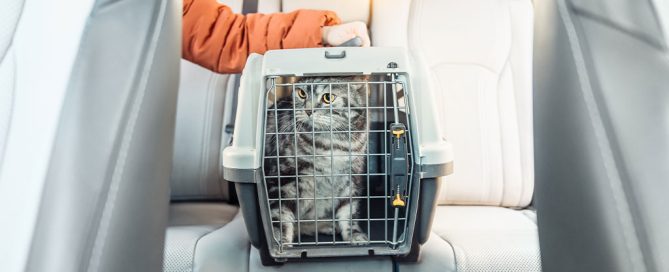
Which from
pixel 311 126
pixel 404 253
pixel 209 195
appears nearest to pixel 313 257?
pixel 404 253

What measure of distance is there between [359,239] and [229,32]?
2.41 ft

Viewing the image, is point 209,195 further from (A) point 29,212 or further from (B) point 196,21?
(A) point 29,212

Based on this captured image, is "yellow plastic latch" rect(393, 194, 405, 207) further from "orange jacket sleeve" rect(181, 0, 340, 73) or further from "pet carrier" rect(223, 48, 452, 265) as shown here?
"orange jacket sleeve" rect(181, 0, 340, 73)

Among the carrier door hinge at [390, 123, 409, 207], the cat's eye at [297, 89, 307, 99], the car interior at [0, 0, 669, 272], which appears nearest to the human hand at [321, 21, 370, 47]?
the cat's eye at [297, 89, 307, 99]

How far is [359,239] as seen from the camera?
4.31 ft

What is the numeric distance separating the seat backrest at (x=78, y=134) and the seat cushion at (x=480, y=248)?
2.81 ft

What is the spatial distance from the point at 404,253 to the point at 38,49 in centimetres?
89

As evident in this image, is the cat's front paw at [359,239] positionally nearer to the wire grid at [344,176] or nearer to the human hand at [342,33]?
the wire grid at [344,176]

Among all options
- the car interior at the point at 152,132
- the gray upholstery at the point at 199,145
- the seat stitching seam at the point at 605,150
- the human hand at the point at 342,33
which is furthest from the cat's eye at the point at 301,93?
the seat stitching seam at the point at 605,150

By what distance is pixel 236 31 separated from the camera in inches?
63.8

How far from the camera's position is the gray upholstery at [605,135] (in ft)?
1.43

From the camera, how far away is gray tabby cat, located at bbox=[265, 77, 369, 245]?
1.28 m

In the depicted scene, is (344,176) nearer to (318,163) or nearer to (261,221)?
(318,163)

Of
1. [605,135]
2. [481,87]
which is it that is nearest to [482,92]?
[481,87]
